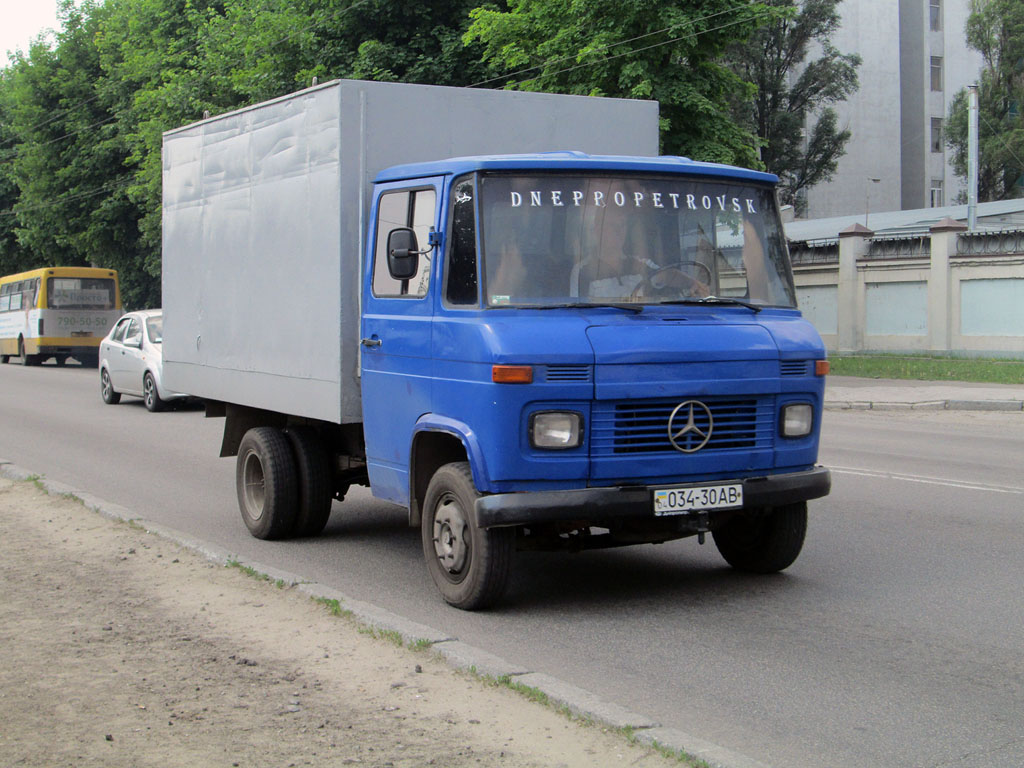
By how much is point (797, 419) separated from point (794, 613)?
1.04 meters

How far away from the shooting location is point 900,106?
204 ft

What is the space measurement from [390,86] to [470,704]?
4.20m

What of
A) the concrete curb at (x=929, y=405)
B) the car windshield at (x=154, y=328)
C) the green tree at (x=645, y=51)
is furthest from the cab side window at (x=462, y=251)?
A: the green tree at (x=645, y=51)

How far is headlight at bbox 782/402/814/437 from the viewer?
670cm

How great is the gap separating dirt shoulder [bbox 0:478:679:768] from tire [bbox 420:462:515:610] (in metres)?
0.71

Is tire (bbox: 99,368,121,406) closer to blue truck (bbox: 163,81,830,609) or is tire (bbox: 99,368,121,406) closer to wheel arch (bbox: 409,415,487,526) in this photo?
blue truck (bbox: 163,81,830,609)

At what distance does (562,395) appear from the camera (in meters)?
6.10

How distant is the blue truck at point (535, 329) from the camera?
243 inches

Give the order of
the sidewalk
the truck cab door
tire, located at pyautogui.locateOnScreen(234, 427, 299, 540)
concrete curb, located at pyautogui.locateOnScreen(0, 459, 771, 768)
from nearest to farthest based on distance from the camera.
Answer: concrete curb, located at pyautogui.locateOnScreen(0, 459, 771, 768) < the truck cab door < tire, located at pyautogui.locateOnScreen(234, 427, 299, 540) < the sidewalk

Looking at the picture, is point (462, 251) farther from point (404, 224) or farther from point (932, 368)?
point (932, 368)

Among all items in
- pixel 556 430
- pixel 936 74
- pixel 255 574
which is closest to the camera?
pixel 556 430

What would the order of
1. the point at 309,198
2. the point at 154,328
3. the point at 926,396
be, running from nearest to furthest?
the point at 309,198, the point at 926,396, the point at 154,328

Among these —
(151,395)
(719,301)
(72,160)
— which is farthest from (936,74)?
(719,301)

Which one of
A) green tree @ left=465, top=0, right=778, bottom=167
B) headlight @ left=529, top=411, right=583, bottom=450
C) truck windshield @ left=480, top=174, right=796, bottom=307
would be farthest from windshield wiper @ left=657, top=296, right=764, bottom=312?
green tree @ left=465, top=0, right=778, bottom=167
